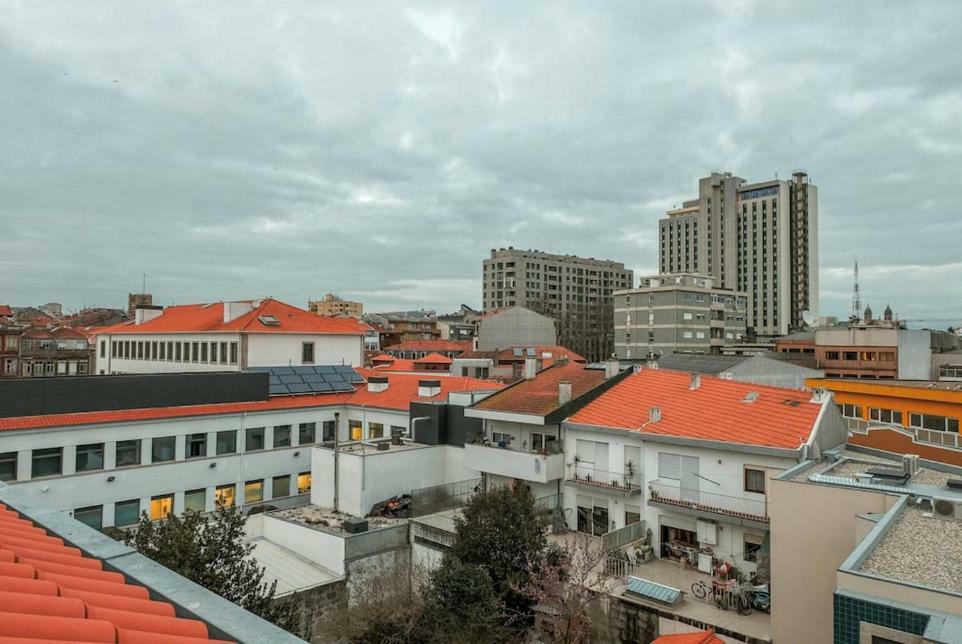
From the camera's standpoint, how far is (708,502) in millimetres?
20188

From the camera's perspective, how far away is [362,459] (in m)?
26.4

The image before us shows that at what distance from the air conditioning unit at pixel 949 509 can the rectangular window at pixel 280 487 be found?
29.3m

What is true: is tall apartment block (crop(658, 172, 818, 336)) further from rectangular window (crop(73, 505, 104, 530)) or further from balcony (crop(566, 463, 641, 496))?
rectangular window (crop(73, 505, 104, 530))

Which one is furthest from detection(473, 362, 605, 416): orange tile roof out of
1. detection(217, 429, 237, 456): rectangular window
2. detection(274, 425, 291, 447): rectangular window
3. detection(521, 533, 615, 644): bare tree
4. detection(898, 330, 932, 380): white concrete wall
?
detection(898, 330, 932, 380): white concrete wall

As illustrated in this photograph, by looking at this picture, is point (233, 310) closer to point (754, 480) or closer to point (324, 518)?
point (324, 518)

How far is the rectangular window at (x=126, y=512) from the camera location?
90.1 ft

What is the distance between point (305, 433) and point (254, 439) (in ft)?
10.2

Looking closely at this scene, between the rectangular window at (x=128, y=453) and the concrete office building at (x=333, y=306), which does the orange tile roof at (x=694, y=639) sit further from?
the concrete office building at (x=333, y=306)

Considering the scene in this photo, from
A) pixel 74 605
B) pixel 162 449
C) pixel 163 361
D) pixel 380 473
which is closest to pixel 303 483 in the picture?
pixel 162 449

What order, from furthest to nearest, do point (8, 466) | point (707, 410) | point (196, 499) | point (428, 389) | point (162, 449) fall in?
point (428, 389) < point (196, 499) < point (162, 449) < point (8, 466) < point (707, 410)

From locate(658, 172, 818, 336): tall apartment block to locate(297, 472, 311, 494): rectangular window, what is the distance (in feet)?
384

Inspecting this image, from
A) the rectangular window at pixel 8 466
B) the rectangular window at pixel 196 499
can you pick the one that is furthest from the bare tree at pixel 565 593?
the rectangular window at pixel 8 466

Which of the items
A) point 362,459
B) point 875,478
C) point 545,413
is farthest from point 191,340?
point 875,478

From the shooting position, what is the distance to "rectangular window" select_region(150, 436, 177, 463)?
28828mm
